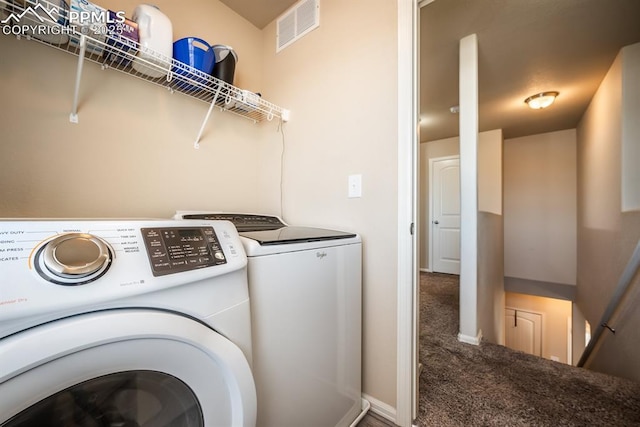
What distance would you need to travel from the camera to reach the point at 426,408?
1.25 metres

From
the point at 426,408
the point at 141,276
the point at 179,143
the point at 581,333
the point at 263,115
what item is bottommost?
the point at 581,333

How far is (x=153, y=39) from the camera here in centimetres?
105

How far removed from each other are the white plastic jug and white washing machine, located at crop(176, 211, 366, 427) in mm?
668

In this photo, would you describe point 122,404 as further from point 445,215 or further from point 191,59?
point 445,215

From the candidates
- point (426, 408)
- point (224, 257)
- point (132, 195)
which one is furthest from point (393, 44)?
point (426, 408)

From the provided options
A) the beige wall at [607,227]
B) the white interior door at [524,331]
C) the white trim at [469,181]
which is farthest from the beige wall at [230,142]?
the white interior door at [524,331]

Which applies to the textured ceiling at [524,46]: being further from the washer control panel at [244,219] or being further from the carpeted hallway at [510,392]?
the carpeted hallway at [510,392]

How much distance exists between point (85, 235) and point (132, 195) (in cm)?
89

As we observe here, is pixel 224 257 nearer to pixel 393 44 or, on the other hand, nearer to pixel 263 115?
pixel 393 44

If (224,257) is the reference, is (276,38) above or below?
above

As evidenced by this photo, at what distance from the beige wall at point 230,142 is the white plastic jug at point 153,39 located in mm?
212

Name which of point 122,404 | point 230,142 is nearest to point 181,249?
point 122,404

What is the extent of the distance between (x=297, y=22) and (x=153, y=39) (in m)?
0.88

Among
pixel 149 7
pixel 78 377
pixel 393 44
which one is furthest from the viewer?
pixel 393 44
